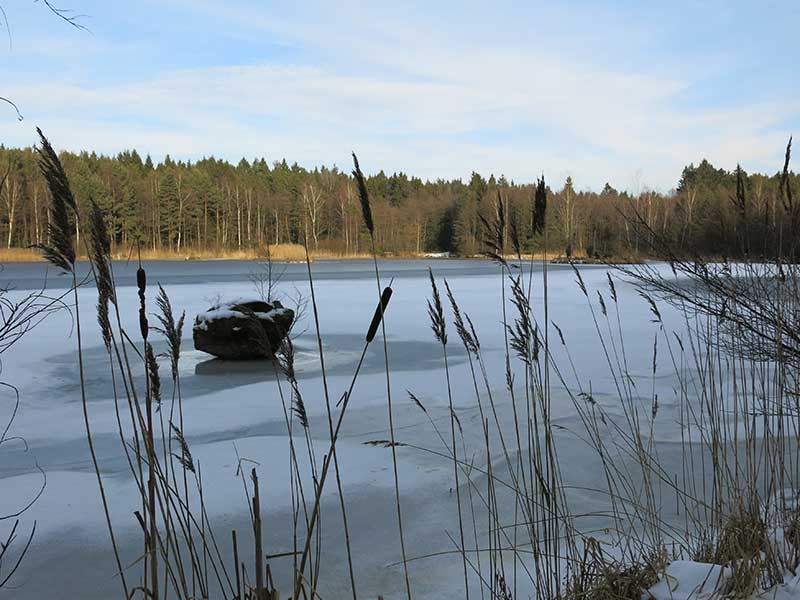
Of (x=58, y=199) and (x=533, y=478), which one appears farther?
(x=533, y=478)

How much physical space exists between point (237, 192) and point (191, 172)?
1042cm

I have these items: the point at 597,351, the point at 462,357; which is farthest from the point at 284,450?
the point at 597,351

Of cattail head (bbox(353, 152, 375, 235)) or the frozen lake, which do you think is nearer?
cattail head (bbox(353, 152, 375, 235))

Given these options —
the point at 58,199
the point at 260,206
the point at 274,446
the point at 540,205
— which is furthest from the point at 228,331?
the point at 260,206

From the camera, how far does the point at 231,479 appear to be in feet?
13.6

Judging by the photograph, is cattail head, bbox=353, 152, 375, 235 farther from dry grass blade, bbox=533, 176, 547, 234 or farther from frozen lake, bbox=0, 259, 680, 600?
frozen lake, bbox=0, 259, 680, 600

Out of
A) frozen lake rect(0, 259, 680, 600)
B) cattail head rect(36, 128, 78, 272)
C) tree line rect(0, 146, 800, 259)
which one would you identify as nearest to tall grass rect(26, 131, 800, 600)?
cattail head rect(36, 128, 78, 272)

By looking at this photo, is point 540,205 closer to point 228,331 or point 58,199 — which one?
point 58,199

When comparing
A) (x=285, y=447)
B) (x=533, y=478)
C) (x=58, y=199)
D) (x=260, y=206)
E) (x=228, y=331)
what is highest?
(x=260, y=206)

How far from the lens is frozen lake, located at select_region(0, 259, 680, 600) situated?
10.3 feet

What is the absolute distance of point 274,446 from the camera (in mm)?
4828

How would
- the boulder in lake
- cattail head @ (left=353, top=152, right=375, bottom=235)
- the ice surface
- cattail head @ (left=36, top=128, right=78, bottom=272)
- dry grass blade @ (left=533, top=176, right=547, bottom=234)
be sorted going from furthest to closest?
the boulder in lake
the ice surface
dry grass blade @ (left=533, top=176, right=547, bottom=234)
cattail head @ (left=353, top=152, right=375, bottom=235)
cattail head @ (left=36, top=128, right=78, bottom=272)

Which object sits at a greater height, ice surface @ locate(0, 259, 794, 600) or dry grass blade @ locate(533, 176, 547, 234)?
dry grass blade @ locate(533, 176, 547, 234)

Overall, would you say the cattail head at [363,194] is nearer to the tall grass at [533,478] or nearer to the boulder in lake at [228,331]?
the tall grass at [533,478]
